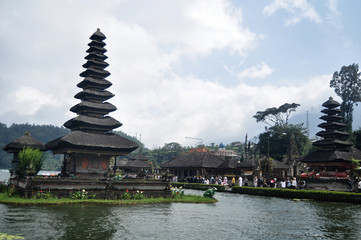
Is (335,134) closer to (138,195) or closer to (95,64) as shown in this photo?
(138,195)

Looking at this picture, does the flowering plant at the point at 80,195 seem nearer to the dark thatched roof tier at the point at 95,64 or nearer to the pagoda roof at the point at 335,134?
the dark thatched roof tier at the point at 95,64

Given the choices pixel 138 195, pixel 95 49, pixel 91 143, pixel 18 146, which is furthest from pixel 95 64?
pixel 138 195

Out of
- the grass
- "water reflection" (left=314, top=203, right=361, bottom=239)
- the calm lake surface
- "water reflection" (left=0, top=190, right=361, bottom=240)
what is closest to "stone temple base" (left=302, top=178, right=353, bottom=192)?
"water reflection" (left=314, top=203, right=361, bottom=239)

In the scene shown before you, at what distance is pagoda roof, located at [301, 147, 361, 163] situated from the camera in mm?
42872

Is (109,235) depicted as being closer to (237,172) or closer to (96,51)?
(96,51)

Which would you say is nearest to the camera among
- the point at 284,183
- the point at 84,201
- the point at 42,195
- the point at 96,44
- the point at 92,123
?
the point at 84,201

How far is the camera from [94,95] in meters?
34.6

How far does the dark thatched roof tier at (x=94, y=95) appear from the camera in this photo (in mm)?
34375

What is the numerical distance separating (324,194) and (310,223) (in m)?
15.3

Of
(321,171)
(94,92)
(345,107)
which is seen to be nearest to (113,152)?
(94,92)

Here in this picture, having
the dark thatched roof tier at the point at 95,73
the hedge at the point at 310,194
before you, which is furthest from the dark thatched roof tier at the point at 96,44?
the hedge at the point at 310,194

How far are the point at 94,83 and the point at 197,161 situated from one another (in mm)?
29511

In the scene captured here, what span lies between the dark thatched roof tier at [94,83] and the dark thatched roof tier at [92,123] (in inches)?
161

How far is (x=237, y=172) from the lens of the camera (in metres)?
57.0
